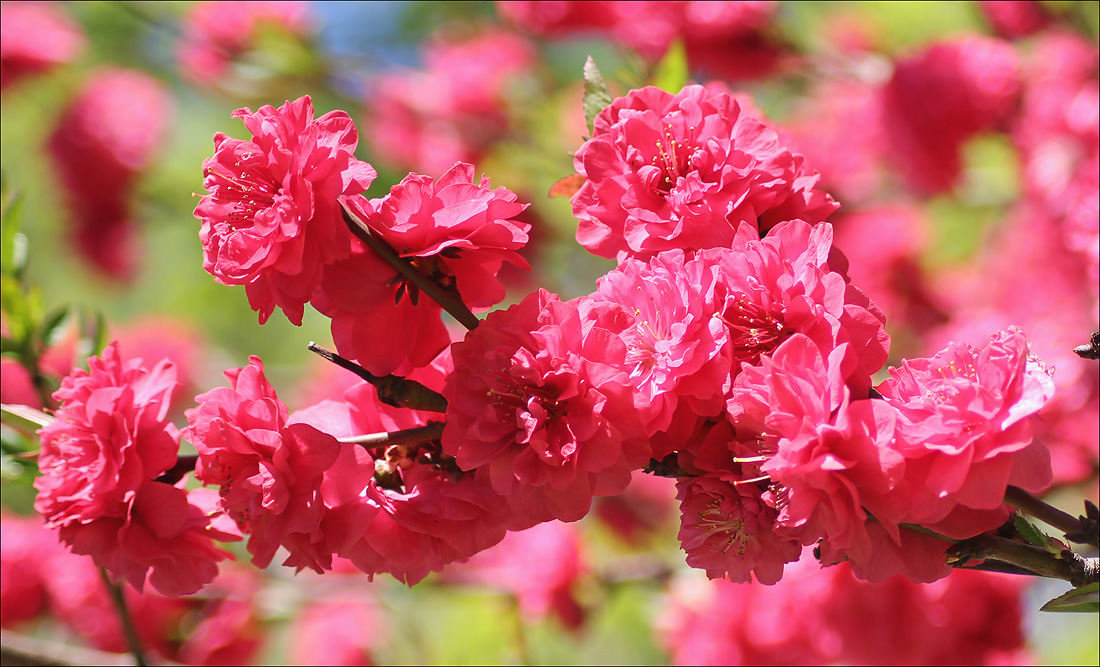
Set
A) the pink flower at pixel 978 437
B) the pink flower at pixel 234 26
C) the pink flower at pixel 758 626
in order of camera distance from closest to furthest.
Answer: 1. the pink flower at pixel 978 437
2. the pink flower at pixel 758 626
3. the pink flower at pixel 234 26

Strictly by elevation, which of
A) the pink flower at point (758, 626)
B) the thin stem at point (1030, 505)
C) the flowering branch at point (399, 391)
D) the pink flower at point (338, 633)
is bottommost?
the pink flower at point (338, 633)

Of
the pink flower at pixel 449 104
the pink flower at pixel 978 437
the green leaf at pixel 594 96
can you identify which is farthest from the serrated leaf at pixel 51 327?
the pink flower at pixel 449 104

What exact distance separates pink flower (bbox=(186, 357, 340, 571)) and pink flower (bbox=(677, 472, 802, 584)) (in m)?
0.28

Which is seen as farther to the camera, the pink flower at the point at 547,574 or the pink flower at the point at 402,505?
the pink flower at the point at 547,574

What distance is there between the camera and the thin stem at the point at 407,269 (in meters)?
0.66

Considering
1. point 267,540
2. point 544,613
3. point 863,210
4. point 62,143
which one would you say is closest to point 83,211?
point 62,143

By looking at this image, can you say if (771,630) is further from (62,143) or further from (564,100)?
(62,143)

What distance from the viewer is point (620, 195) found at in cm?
73

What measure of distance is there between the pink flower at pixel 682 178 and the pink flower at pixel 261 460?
292 millimetres

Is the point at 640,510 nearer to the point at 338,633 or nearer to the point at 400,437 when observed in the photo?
the point at 338,633

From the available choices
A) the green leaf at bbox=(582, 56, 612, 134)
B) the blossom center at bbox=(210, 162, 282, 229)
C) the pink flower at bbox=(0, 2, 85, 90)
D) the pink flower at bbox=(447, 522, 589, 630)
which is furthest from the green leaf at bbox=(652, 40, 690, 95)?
the pink flower at bbox=(0, 2, 85, 90)

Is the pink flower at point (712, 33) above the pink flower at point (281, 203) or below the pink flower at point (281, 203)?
below

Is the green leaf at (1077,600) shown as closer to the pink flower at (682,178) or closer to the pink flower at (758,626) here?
the pink flower at (682,178)

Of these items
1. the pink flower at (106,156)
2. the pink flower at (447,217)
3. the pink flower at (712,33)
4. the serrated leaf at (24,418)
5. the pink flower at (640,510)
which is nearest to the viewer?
the pink flower at (447,217)
